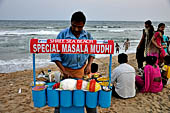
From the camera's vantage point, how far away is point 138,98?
3.58m

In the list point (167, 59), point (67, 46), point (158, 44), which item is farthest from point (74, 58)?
point (158, 44)

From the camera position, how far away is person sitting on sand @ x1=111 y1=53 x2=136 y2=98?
129 inches

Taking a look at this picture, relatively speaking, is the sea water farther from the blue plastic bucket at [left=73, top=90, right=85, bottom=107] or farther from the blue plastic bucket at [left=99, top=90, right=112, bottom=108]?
the blue plastic bucket at [left=99, top=90, right=112, bottom=108]

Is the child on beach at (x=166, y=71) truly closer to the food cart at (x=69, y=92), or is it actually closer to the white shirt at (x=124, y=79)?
the white shirt at (x=124, y=79)

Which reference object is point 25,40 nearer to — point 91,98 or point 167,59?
point 167,59

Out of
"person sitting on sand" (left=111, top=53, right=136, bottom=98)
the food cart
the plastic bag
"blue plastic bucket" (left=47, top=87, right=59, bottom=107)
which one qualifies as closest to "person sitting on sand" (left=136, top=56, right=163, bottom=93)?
"person sitting on sand" (left=111, top=53, right=136, bottom=98)

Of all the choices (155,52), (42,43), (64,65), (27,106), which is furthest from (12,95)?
(155,52)

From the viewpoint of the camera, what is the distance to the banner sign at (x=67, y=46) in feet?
5.53

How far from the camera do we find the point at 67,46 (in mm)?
1696

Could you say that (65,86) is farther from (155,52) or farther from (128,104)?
(155,52)

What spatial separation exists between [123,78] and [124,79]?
0.11 feet

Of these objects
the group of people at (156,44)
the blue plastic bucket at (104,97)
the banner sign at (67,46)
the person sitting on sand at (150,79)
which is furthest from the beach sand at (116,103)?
the banner sign at (67,46)

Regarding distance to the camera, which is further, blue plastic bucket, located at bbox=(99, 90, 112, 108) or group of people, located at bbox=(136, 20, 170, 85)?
group of people, located at bbox=(136, 20, 170, 85)

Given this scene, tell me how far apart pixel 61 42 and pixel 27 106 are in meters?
2.06
